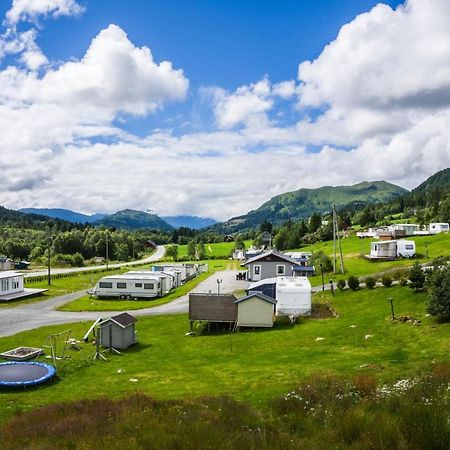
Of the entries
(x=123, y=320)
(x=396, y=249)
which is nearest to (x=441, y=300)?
(x=123, y=320)

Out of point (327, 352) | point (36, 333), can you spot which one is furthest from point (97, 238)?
point (327, 352)

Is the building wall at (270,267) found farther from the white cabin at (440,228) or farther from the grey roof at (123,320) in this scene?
the white cabin at (440,228)

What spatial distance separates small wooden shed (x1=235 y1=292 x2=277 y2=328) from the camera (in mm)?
41406

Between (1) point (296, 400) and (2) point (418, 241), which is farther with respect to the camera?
(2) point (418, 241)

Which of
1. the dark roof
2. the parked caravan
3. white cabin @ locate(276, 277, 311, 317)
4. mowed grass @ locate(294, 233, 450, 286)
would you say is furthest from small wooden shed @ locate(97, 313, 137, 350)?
mowed grass @ locate(294, 233, 450, 286)

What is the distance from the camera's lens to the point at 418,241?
314ft

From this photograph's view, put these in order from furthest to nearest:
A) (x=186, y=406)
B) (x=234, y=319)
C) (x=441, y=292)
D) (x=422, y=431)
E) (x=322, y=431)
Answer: (x=234, y=319) → (x=441, y=292) → (x=186, y=406) → (x=322, y=431) → (x=422, y=431)

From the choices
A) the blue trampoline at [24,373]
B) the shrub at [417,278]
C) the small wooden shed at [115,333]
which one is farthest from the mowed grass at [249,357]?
the shrub at [417,278]

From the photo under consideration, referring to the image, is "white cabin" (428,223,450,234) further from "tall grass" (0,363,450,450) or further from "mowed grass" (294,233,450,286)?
"tall grass" (0,363,450,450)

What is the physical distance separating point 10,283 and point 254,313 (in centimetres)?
3807

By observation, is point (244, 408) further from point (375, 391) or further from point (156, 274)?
point (156, 274)

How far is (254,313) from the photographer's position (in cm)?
4159

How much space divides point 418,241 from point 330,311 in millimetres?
57529

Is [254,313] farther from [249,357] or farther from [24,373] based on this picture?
[24,373]
